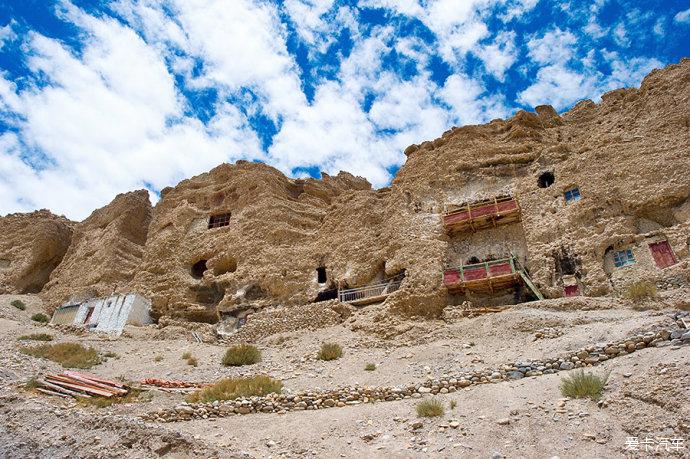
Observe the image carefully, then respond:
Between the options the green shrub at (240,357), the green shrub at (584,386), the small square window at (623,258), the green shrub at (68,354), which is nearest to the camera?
the green shrub at (584,386)

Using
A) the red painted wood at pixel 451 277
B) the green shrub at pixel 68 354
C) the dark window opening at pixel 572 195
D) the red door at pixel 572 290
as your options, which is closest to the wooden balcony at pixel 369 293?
the red painted wood at pixel 451 277

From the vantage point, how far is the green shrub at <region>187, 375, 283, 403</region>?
13219mm

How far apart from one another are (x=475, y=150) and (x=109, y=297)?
23.9m

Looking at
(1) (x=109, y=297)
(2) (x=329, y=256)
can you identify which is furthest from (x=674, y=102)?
(1) (x=109, y=297)

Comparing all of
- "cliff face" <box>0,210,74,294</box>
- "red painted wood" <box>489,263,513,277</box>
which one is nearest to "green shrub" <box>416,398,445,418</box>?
"red painted wood" <box>489,263,513,277</box>

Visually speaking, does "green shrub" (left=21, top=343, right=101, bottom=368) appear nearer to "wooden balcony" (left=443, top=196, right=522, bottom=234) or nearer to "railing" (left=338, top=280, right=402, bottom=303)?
"railing" (left=338, top=280, right=402, bottom=303)

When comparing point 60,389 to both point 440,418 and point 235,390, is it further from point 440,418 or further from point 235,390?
point 440,418

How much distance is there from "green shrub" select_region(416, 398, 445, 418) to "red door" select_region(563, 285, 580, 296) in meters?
12.9

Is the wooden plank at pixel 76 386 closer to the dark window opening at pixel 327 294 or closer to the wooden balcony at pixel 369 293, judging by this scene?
the wooden balcony at pixel 369 293

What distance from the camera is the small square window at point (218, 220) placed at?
116 feet

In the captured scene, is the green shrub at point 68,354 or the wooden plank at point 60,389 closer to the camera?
the wooden plank at point 60,389

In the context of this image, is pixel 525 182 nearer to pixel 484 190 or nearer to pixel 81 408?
pixel 484 190

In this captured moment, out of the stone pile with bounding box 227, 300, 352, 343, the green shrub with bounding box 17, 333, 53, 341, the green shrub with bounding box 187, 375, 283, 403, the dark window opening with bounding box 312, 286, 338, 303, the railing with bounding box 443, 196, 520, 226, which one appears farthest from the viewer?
the dark window opening with bounding box 312, 286, 338, 303

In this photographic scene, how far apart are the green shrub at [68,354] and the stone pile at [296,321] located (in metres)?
6.47
